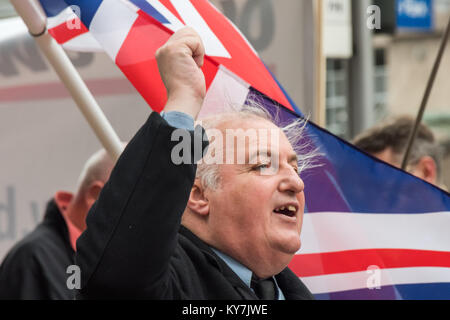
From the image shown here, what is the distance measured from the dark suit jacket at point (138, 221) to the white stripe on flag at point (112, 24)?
825 mm

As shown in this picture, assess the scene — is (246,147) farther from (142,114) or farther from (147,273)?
(142,114)

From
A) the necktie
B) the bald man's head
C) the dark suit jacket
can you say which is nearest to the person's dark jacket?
the bald man's head

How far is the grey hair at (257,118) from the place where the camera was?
223 centimetres

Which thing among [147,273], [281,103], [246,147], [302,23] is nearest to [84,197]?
[302,23]

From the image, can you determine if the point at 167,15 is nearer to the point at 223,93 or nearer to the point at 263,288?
the point at 223,93

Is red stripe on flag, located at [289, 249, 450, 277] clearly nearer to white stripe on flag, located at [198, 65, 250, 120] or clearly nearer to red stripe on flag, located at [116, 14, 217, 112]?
white stripe on flag, located at [198, 65, 250, 120]

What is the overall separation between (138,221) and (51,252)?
2.28 meters

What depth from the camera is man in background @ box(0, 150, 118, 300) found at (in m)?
3.79

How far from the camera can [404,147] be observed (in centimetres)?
410

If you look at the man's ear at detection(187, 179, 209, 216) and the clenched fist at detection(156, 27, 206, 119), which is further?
the man's ear at detection(187, 179, 209, 216)

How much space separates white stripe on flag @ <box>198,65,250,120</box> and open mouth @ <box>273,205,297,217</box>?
0.38 metres

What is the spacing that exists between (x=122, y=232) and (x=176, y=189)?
0.13m

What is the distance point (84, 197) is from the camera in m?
4.33

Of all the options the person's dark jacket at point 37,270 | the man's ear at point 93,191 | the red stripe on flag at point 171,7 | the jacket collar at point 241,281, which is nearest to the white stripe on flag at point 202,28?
the red stripe on flag at point 171,7
